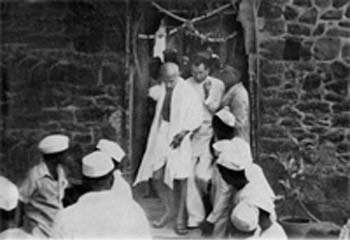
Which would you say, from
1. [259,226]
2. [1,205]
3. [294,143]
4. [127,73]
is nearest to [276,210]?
[294,143]

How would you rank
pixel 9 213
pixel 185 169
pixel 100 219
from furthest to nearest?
pixel 185 169
pixel 9 213
pixel 100 219

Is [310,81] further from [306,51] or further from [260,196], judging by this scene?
[260,196]

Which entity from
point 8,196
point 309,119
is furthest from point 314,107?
point 8,196

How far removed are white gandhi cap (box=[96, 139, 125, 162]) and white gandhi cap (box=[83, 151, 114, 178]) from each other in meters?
0.26

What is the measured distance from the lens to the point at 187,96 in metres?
7.54

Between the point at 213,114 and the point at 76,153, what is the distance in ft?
3.66

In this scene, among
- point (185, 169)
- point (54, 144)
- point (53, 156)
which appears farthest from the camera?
point (185, 169)

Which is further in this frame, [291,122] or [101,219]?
[291,122]

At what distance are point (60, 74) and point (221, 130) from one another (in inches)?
52.8

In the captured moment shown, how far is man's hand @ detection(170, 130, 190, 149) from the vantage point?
7.54m

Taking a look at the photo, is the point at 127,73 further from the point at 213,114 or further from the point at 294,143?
the point at 294,143

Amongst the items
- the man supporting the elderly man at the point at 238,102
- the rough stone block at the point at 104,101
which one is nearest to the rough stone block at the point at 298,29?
the man supporting the elderly man at the point at 238,102

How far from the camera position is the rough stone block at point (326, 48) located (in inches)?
293

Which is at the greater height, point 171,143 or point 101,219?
point 171,143
